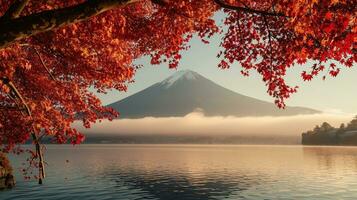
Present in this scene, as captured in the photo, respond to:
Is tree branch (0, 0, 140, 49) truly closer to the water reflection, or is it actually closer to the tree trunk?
the water reflection

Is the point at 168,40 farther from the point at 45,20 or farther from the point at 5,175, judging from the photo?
the point at 5,175

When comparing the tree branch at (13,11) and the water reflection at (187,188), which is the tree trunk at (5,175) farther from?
the tree branch at (13,11)

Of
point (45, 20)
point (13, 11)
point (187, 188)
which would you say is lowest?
point (187, 188)

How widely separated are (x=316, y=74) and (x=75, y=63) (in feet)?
25.3

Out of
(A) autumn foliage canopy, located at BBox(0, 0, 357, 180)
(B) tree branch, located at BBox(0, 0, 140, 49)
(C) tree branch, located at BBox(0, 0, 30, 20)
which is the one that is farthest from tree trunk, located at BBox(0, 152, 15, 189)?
(B) tree branch, located at BBox(0, 0, 140, 49)

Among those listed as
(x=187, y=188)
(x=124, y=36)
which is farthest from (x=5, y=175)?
(x=124, y=36)

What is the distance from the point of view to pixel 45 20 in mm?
7137

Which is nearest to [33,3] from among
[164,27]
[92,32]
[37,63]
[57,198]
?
[92,32]

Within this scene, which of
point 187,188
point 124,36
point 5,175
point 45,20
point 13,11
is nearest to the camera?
point 45,20

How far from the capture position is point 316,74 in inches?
502

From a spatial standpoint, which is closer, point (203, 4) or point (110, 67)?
point (203, 4)

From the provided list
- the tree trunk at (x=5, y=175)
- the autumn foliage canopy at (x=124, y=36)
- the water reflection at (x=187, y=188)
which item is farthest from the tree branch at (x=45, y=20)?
the tree trunk at (x=5, y=175)

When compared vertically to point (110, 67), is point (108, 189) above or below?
below

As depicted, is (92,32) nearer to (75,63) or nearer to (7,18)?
(75,63)
